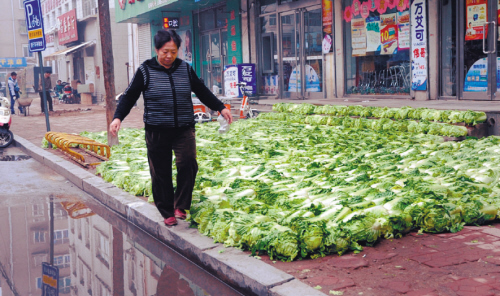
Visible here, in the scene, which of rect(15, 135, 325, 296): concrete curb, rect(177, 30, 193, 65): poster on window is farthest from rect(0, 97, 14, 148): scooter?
rect(177, 30, 193, 65): poster on window

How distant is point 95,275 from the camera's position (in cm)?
462

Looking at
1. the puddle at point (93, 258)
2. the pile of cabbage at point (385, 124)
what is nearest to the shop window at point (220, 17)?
the pile of cabbage at point (385, 124)

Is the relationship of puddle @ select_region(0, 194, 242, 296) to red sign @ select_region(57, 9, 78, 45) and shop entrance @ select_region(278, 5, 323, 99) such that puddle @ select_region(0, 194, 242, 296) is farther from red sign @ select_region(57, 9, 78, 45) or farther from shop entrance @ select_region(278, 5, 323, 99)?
red sign @ select_region(57, 9, 78, 45)

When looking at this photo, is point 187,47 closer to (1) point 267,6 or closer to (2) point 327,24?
(1) point 267,6

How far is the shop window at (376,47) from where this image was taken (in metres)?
14.0

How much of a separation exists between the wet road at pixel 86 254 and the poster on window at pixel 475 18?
9.33m

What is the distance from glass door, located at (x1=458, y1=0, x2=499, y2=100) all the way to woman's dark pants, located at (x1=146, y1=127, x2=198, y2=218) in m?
9.01

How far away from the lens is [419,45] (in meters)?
13.4

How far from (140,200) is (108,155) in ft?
12.3

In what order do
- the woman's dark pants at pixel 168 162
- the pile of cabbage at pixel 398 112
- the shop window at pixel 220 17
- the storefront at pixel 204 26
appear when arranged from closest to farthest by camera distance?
the woman's dark pants at pixel 168 162 < the pile of cabbage at pixel 398 112 < the storefront at pixel 204 26 < the shop window at pixel 220 17

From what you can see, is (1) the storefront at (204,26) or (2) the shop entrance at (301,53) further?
(1) the storefront at (204,26)

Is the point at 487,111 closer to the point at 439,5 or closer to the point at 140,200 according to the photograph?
the point at 439,5

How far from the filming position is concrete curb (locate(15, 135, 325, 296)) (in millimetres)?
3615

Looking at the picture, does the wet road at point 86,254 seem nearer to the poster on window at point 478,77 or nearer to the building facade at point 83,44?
the poster on window at point 478,77
